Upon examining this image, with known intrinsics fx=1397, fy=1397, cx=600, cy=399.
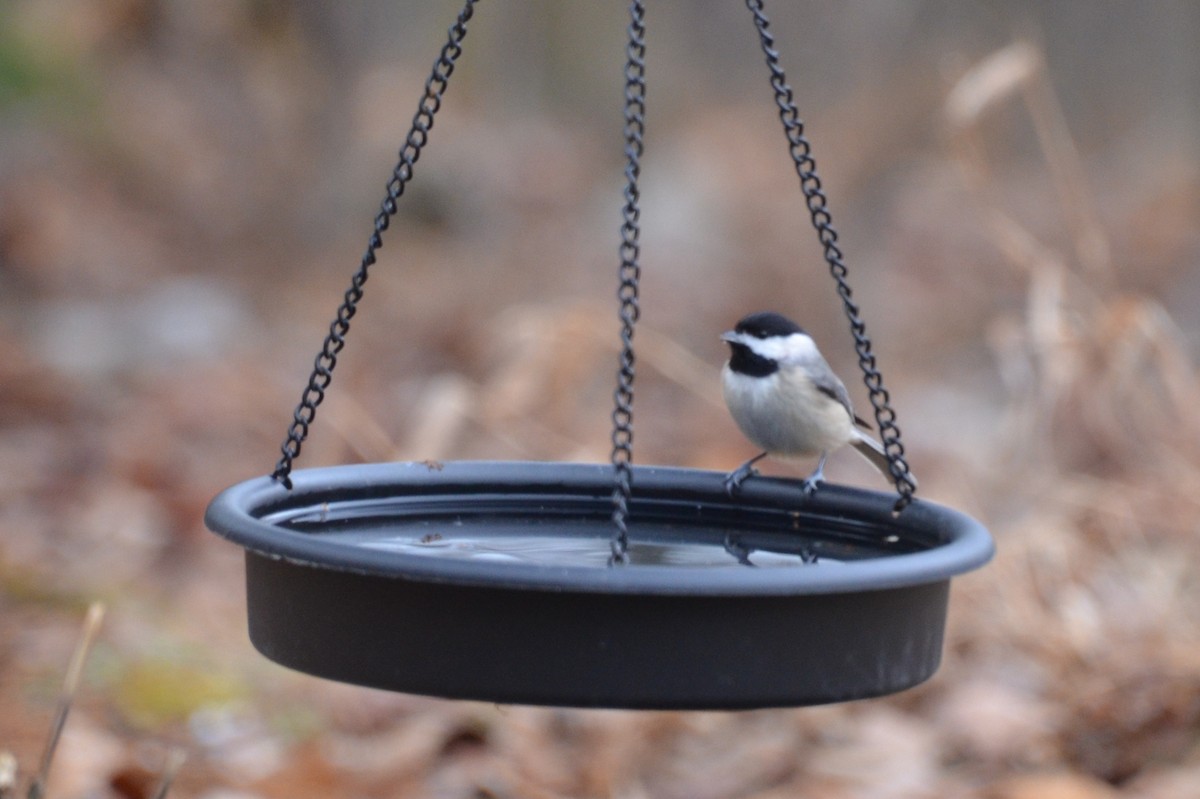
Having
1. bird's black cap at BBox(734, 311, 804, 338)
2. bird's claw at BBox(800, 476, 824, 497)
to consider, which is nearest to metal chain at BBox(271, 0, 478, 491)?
bird's claw at BBox(800, 476, 824, 497)

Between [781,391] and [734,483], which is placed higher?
[781,391]

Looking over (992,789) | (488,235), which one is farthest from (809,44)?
(992,789)

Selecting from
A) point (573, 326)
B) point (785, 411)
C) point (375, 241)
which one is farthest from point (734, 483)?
point (573, 326)

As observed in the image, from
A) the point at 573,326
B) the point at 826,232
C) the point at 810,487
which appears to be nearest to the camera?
the point at 826,232

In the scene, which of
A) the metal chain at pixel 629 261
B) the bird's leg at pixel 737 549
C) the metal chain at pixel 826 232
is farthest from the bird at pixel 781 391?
the metal chain at pixel 629 261

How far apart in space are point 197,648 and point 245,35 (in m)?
7.69

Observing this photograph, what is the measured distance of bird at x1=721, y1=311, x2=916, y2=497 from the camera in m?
3.46

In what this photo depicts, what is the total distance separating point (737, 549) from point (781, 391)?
742mm

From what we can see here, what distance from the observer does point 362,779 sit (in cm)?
386

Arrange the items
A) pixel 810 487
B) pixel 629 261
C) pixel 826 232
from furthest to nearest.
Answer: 1. pixel 810 487
2. pixel 826 232
3. pixel 629 261

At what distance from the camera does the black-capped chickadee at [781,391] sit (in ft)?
11.3

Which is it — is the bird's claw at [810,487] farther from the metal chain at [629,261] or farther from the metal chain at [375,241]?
the metal chain at [375,241]

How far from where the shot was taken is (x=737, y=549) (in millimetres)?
2807

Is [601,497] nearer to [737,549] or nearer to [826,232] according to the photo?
[737,549]
